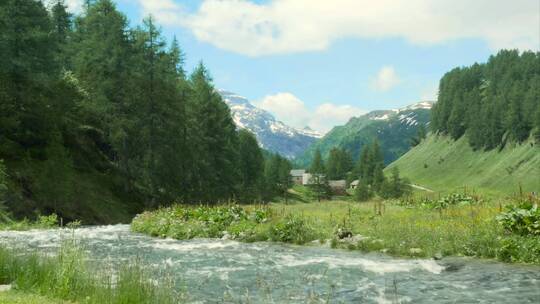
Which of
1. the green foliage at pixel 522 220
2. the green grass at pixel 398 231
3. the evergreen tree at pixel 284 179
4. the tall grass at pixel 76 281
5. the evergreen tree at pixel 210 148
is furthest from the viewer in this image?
the evergreen tree at pixel 284 179

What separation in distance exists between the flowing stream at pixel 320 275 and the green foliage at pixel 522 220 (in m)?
1.95

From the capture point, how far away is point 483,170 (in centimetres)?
15788

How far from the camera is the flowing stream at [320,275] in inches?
433

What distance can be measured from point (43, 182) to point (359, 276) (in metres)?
30.0

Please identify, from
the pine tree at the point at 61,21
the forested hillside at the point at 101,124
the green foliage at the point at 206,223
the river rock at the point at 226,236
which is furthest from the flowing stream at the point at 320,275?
the pine tree at the point at 61,21

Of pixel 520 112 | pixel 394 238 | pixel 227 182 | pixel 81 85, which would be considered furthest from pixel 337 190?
pixel 394 238

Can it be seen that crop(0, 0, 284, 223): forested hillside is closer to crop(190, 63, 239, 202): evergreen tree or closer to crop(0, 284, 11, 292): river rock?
crop(190, 63, 239, 202): evergreen tree

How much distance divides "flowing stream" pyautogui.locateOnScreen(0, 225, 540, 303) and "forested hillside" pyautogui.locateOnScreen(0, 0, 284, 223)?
68.3ft

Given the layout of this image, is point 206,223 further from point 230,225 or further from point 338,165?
point 338,165

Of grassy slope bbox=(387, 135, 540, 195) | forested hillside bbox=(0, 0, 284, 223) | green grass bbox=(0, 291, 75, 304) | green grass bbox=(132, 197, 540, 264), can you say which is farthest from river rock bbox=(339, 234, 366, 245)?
grassy slope bbox=(387, 135, 540, 195)

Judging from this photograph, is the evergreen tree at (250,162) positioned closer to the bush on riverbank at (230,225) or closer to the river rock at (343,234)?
the bush on riverbank at (230,225)

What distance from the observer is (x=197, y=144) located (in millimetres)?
58906

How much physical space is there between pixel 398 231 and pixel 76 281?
13172mm

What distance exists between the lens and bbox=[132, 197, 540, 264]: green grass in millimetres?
15828
